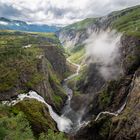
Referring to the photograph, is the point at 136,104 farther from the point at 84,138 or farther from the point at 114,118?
the point at 84,138

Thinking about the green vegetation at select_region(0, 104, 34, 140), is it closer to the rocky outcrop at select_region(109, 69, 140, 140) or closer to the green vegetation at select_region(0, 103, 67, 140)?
the green vegetation at select_region(0, 103, 67, 140)

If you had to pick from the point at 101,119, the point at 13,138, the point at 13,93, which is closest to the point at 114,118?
the point at 101,119

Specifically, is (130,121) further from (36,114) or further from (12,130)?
(12,130)

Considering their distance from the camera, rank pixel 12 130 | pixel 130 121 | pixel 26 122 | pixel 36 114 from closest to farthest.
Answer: pixel 12 130
pixel 26 122
pixel 130 121
pixel 36 114

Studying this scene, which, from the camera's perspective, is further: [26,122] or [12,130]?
[26,122]

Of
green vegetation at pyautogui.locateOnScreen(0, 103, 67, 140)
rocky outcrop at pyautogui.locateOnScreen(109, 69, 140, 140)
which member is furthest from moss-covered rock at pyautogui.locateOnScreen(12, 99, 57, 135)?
rocky outcrop at pyautogui.locateOnScreen(109, 69, 140, 140)

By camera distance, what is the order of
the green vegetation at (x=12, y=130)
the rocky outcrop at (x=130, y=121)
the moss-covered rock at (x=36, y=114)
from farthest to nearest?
1. the moss-covered rock at (x=36, y=114)
2. the rocky outcrop at (x=130, y=121)
3. the green vegetation at (x=12, y=130)

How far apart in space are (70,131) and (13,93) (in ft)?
143

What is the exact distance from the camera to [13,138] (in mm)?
100812

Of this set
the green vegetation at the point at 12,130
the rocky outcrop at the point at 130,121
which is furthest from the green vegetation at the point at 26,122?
the rocky outcrop at the point at 130,121

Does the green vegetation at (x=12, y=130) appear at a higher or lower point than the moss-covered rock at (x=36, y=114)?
higher

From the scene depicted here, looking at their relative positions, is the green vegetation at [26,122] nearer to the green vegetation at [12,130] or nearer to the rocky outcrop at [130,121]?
the green vegetation at [12,130]

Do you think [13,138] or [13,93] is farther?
A: [13,93]

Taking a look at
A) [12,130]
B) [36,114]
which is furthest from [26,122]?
[36,114]
